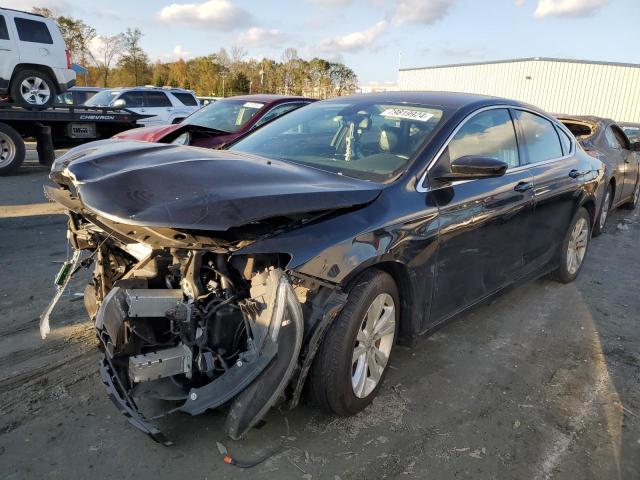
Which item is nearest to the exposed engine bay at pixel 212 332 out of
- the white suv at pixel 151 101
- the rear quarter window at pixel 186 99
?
the white suv at pixel 151 101

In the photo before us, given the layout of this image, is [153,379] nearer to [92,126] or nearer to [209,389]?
[209,389]

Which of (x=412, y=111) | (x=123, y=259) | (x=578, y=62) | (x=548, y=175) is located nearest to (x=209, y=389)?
(x=123, y=259)

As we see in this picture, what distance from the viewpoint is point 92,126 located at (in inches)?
439

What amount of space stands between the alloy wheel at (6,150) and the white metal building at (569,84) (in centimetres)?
3427

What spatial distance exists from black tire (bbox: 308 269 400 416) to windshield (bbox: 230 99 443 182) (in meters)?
0.70

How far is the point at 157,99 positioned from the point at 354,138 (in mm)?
13239

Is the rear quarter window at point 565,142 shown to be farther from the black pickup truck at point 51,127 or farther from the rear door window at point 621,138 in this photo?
the black pickup truck at point 51,127

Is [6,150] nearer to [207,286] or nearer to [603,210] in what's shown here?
[207,286]

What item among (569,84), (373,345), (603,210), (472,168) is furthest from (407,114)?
(569,84)

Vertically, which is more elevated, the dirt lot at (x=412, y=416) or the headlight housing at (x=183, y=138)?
the headlight housing at (x=183, y=138)

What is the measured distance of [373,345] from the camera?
9.45ft

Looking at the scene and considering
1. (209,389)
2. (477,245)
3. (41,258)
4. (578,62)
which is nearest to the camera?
(209,389)

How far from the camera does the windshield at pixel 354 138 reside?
3.20 metres

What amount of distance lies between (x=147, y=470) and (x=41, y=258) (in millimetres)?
3471
